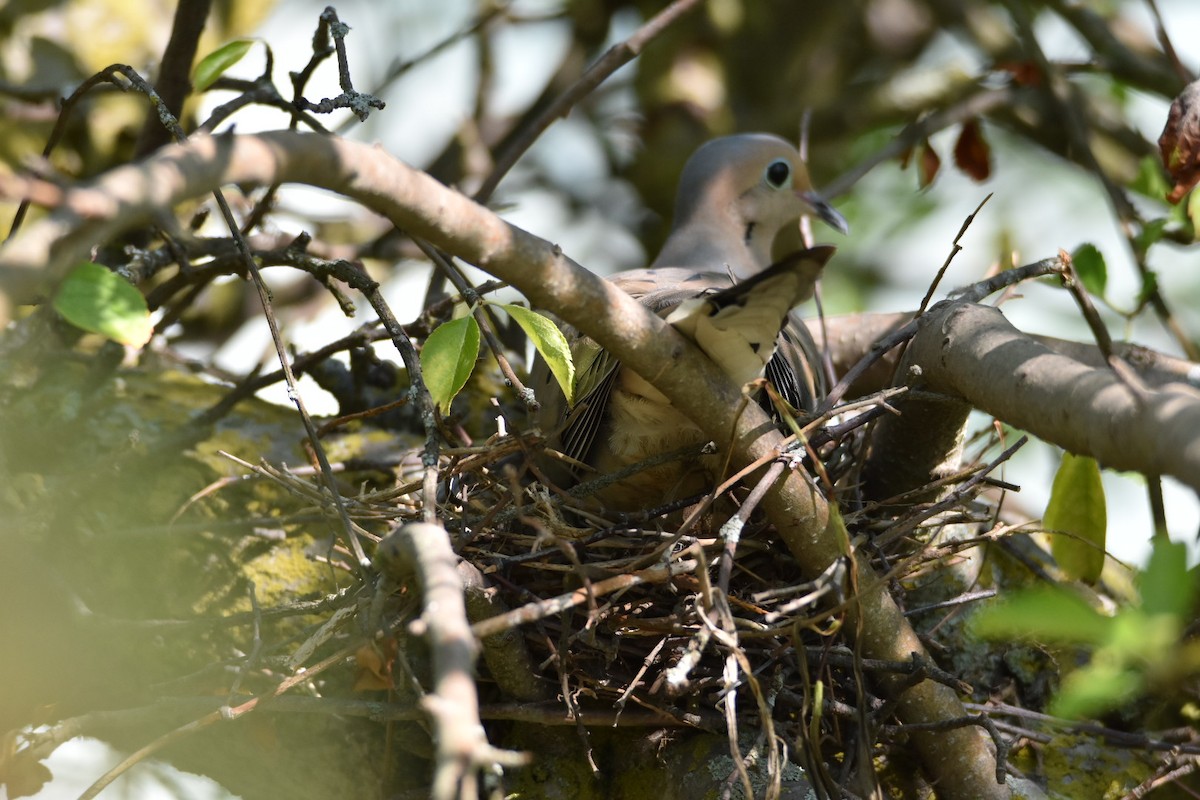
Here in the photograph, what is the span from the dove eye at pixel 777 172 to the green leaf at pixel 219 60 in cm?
159

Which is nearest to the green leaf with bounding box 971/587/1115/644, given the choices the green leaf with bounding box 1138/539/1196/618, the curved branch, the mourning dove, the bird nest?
the green leaf with bounding box 1138/539/1196/618

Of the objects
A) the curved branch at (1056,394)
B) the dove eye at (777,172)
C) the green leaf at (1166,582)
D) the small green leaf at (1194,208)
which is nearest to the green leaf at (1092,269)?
the small green leaf at (1194,208)

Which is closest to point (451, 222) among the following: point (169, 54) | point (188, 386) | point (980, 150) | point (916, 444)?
point (916, 444)

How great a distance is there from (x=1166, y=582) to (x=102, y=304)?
3.44ft

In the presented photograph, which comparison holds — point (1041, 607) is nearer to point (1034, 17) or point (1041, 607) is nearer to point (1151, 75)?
point (1151, 75)

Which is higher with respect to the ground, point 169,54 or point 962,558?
point 169,54

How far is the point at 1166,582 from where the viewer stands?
104cm

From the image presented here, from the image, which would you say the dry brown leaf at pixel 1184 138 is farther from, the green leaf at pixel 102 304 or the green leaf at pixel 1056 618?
the green leaf at pixel 102 304

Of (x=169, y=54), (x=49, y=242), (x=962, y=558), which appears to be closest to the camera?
(x=49, y=242)

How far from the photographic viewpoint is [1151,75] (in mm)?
3334

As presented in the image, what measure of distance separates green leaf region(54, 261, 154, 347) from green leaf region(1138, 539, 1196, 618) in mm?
1002

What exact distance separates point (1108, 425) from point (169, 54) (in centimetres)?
200

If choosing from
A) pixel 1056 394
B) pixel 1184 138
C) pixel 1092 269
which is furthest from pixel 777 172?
pixel 1056 394

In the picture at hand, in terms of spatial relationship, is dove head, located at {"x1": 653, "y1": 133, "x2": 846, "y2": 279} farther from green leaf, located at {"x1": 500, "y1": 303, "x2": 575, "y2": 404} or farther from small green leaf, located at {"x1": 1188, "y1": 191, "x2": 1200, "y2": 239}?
green leaf, located at {"x1": 500, "y1": 303, "x2": 575, "y2": 404}
